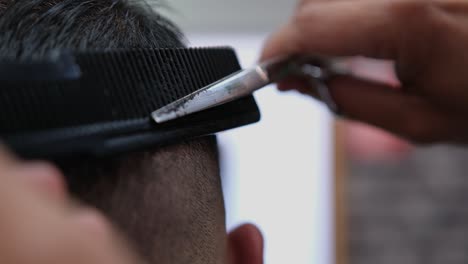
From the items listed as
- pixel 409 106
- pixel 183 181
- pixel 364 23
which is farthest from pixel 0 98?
pixel 409 106

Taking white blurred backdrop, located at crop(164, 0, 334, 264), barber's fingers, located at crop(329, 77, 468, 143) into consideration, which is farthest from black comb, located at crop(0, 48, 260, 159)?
white blurred backdrop, located at crop(164, 0, 334, 264)

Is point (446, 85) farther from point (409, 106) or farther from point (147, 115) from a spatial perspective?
point (147, 115)

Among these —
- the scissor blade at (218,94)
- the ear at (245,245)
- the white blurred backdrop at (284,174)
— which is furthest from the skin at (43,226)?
the white blurred backdrop at (284,174)

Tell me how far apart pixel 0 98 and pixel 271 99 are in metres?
1.59

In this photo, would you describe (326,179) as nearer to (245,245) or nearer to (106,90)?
(245,245)

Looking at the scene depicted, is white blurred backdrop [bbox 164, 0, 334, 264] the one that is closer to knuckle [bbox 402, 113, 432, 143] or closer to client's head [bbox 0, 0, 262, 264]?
knuckle [bbox 402, 113, 432, 143]

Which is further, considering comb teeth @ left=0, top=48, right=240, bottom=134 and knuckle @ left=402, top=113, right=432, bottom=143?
knuckle @ left=402, top=113, right=432, bottom=143

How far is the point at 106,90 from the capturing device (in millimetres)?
441

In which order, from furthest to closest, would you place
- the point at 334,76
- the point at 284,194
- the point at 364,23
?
the point at 284,194 → the point at 334,76 → the point at 364,23

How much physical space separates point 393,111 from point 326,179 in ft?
3.94

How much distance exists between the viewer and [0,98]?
395 mm

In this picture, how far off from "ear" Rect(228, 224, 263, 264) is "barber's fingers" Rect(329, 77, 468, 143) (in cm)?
23

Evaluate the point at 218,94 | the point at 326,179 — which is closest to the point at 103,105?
the point at 218,94

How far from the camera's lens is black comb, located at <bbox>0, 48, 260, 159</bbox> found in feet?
1.30
